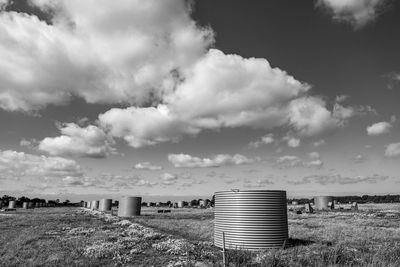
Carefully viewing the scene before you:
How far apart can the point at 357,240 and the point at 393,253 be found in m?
5.99

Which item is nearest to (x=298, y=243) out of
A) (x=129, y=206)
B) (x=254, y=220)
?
(x=254, y=220)

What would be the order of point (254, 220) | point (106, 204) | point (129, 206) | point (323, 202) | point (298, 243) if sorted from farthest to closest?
point (106, 204), point (323, 202), point (129, 206), point (298, 243), point (254, 220)

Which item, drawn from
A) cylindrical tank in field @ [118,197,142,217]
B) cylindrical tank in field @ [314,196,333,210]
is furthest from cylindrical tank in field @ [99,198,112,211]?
cylindrical tank in field @ [314,196,333,210]

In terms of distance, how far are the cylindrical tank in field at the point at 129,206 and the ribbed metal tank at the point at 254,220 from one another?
38.7 m

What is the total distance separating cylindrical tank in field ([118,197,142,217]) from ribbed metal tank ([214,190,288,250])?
3872 centimetres

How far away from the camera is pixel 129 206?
5388cm

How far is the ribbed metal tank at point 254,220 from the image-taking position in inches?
650

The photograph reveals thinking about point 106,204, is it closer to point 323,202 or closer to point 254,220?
point 323,202

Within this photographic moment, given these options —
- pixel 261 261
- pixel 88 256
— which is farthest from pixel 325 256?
pixel 88 256

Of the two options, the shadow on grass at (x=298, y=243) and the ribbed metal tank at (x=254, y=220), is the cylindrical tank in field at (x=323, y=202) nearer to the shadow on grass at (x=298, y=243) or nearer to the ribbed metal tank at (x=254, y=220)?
the shadow on grass at (x=298, y=243)

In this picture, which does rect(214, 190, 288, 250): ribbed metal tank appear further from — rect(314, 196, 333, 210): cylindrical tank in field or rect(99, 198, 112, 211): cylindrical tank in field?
rect(99, 198, 112, 211): cylindrical tank in field

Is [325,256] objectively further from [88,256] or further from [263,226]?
[88,256]

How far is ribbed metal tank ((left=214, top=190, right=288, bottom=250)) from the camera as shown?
16516mm

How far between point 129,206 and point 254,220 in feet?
134
